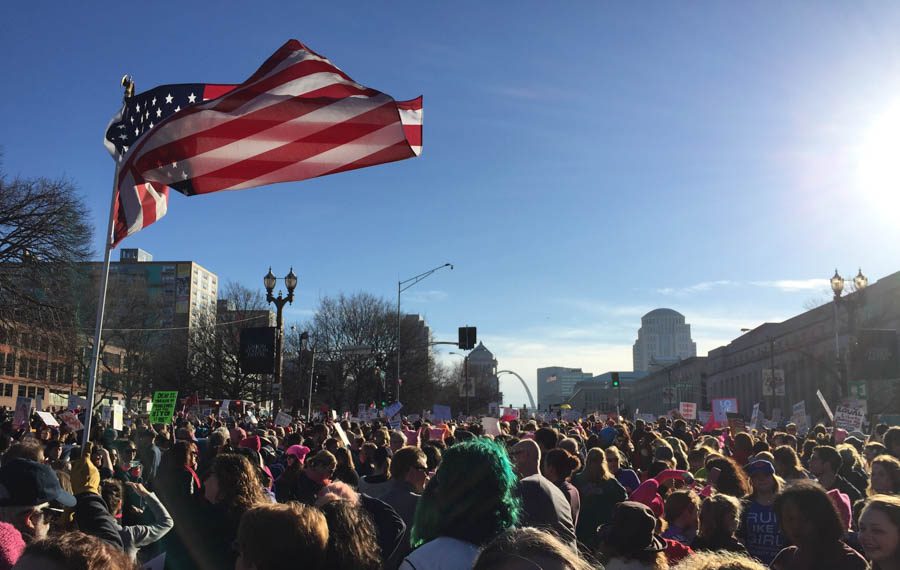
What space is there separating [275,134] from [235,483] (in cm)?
475

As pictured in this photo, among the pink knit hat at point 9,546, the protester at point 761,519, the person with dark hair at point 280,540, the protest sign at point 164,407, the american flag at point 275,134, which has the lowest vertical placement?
the protester at point 761,519

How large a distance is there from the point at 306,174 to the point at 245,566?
625 cm

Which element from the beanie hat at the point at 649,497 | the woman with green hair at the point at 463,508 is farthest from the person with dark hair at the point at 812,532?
the beanie hat at the point at 649,497

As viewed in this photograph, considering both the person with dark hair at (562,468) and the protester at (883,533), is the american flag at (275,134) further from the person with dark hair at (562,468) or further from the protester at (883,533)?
the protester at (883,533)

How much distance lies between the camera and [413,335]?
73.4 m

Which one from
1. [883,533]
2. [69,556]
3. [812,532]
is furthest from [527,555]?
[812,532]

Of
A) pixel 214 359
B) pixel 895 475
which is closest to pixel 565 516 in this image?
pixel 895 475

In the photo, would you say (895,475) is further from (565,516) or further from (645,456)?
(645,456)

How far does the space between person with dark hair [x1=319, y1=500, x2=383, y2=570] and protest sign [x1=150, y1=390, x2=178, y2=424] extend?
16.9 m

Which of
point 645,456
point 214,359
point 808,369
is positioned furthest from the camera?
point 808,369

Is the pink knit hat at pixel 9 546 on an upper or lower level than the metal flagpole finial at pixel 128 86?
lower

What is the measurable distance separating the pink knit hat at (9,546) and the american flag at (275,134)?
5.64 m

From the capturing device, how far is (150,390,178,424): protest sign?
62.3 ft

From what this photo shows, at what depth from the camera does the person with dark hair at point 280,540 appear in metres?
2.77
